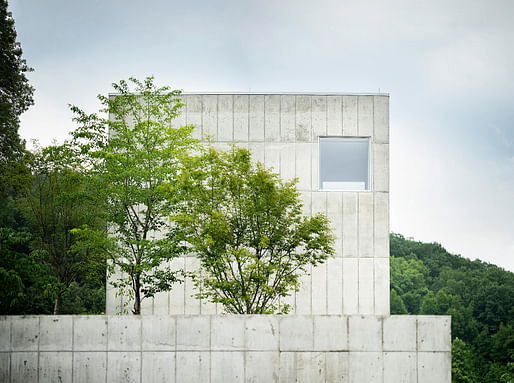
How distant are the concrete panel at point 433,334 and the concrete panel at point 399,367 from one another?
0.43 meters

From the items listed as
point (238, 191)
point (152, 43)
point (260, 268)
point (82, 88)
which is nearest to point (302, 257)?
point (260, 268)

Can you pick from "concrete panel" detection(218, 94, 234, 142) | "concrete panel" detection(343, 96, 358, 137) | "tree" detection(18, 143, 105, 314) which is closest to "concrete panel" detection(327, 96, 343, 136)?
"concrete panel" detection(343, 96, 358, 137)

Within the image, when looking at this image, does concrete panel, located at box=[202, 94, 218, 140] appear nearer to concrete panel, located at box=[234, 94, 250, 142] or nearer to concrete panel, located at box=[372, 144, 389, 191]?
concrete panel, located at box=[234, 94, 250, 142]

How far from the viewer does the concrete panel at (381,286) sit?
70.1 ft

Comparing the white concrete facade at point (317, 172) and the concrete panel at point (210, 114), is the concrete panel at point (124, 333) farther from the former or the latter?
the concrete panel at point (210, 114)

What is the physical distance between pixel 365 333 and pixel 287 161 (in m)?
9.07

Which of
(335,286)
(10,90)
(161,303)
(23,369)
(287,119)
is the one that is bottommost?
(23,369)

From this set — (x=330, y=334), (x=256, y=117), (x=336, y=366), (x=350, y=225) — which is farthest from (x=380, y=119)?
(x=336, y=366)

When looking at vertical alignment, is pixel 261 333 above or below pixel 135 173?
below

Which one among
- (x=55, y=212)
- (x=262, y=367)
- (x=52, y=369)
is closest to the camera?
(x=262, y=367)

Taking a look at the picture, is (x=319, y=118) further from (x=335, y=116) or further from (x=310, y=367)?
(x=310, y=367)

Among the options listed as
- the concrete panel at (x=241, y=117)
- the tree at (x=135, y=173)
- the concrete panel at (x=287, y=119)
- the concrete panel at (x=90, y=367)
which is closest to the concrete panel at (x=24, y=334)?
the concrete panel at (x=90, y=367)

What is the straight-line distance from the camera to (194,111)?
2247 centimetres

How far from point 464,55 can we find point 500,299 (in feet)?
103
